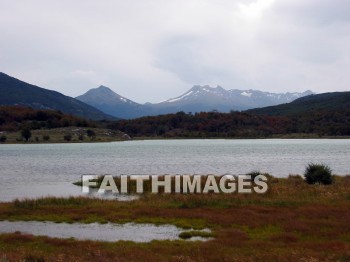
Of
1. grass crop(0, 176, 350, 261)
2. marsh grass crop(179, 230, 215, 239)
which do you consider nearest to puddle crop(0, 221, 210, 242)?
marsh grass crop(179, 230, 215, 239)

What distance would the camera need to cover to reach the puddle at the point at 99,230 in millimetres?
27862

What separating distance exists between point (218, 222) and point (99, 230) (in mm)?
8269

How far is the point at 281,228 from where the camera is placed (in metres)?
29.2

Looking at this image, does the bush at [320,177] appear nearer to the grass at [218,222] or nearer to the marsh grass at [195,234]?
the grass at [218,222]

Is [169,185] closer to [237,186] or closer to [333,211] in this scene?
[237,186]

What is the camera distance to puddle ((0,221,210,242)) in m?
27.9

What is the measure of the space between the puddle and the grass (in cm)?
129

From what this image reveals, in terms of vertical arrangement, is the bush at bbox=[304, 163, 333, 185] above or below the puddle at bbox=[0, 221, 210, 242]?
above

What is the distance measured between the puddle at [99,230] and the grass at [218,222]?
129 cm

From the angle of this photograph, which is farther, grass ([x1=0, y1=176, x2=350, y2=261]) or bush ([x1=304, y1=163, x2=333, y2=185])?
bush ([x1=304, y1=163, x2=333, y2=185])

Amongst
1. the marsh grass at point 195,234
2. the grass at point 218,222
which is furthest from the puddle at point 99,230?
the grass at point 218,222

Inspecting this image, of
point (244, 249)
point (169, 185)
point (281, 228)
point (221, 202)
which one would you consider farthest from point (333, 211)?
point (169, 185)

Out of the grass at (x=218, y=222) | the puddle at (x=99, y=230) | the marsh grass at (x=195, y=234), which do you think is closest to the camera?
the grass at (x=218, y=222)

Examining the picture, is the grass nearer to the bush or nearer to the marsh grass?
the marsh grass
